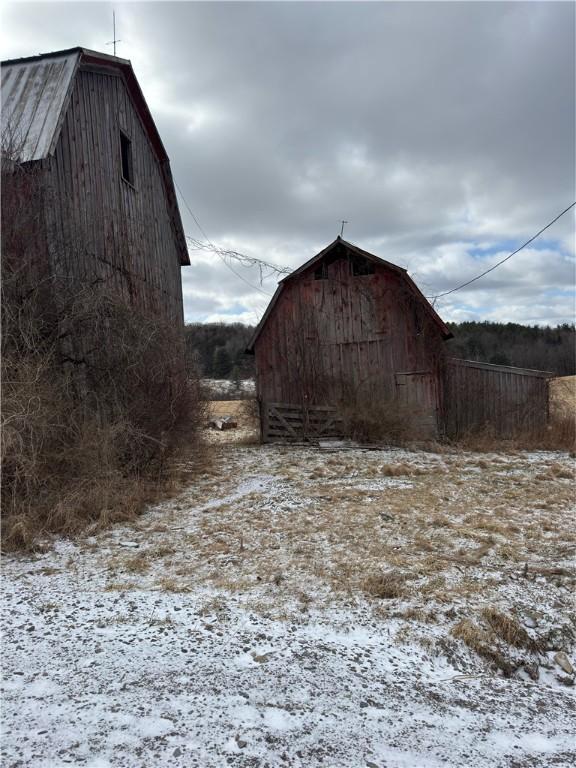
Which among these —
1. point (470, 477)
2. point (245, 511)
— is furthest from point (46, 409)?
point (470, 477)

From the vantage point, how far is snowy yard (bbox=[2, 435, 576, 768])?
2504 mm

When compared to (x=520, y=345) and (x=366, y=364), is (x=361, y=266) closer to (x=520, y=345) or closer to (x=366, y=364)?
(x=366, y=364)

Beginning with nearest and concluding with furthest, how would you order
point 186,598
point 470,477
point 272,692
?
1. point 272,692
2. point 186,598
3. point 470,477

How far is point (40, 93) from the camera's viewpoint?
31.0ft

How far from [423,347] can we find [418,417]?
2155 millimetres

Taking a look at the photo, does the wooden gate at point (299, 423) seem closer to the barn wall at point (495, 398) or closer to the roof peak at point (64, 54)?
the barn wall at point (495, 398)

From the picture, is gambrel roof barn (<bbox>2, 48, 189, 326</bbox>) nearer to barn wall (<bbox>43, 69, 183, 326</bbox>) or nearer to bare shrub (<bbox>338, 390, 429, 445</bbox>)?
barn wall (<bbox>43, 69, 183, 326</bbox>)

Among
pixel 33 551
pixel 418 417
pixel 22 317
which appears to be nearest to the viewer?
pixel 33 551

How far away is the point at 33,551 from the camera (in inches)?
196

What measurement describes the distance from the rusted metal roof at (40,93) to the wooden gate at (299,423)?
875 centimetres

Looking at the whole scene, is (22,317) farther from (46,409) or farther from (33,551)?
(33,551)

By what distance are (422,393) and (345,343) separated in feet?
9.31

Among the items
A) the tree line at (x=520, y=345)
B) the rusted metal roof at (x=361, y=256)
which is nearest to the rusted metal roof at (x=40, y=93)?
the rusted metal roof at (x=361, y=256)

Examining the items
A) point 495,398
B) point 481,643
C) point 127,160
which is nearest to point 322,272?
point 127,160
